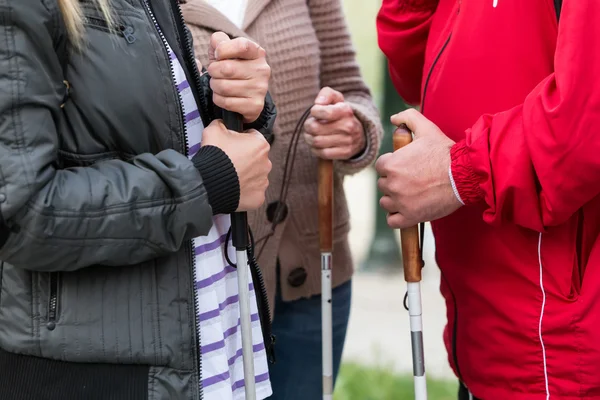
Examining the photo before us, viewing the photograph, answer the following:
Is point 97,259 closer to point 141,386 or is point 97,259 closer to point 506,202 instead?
point 141,386

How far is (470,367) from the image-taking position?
2.21 m

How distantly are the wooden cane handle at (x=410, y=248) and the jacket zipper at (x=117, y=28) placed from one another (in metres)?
0.78

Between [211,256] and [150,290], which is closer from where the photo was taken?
[150,290]

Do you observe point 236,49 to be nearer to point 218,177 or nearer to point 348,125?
point 218,177

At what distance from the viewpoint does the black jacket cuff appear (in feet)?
5.66

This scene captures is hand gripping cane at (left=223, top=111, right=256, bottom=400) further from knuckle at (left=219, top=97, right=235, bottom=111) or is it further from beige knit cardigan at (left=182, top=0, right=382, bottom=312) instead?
beige knit cardigan at (left=182, top=0, right=382, bottom=312)

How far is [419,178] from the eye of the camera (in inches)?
79.8

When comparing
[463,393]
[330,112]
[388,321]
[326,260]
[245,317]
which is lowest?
[388,321]

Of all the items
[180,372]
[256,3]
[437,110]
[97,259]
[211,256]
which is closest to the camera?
[97,259]

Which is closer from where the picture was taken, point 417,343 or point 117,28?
point 117,28

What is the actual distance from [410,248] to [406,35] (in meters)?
0.75

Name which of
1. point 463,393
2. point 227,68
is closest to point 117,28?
point 227,68

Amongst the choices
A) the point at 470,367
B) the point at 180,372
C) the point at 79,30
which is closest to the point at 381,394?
the point at 470,367

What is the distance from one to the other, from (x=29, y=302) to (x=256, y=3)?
50.0 inches
